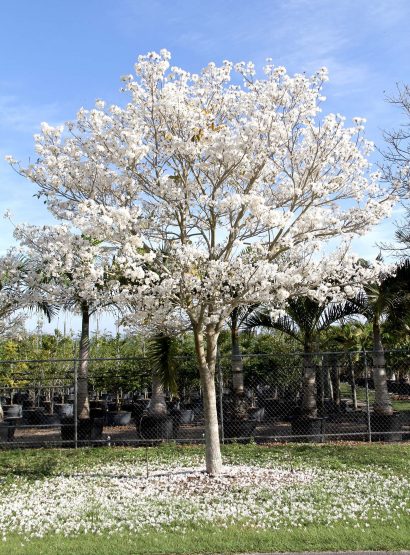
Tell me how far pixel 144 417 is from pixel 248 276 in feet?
22.5

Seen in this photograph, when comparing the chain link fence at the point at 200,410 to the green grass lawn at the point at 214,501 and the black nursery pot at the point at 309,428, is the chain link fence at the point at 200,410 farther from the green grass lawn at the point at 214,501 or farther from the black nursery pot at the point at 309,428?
the green grass lawn at the point at 214,501

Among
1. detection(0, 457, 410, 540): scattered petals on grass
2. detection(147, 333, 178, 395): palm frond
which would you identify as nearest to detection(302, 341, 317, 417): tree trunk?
detection(147, 333, 178, 395): palm frond

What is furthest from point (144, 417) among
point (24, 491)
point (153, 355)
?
point (24, 491)

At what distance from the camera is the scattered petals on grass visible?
722 centimetres

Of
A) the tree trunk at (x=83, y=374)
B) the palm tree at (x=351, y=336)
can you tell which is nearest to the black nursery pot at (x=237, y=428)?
the tree trunk at (x=83, y=374)

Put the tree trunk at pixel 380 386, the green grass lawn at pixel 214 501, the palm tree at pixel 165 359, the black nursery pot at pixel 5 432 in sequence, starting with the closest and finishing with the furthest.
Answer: the green grass lawn at pixel 214 501 → the palm tree at pixel 165 359 → the tree trunk at pixel 380 386 → the black nursery pot at pixel 5 432

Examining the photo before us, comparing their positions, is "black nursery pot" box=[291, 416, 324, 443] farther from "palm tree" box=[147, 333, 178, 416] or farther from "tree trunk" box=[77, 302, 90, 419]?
"tree trunk" box=[77, 302, 90, 419]

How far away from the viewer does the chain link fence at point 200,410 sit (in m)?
14.3

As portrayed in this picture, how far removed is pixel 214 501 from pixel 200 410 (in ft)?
43.9

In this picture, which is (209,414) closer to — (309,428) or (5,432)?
(309,428)

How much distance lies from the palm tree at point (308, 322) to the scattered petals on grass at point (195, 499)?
451cm

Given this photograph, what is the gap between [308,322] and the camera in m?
15.8

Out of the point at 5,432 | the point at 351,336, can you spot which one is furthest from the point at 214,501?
the point at 351,336

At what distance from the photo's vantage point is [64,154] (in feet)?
32.4
